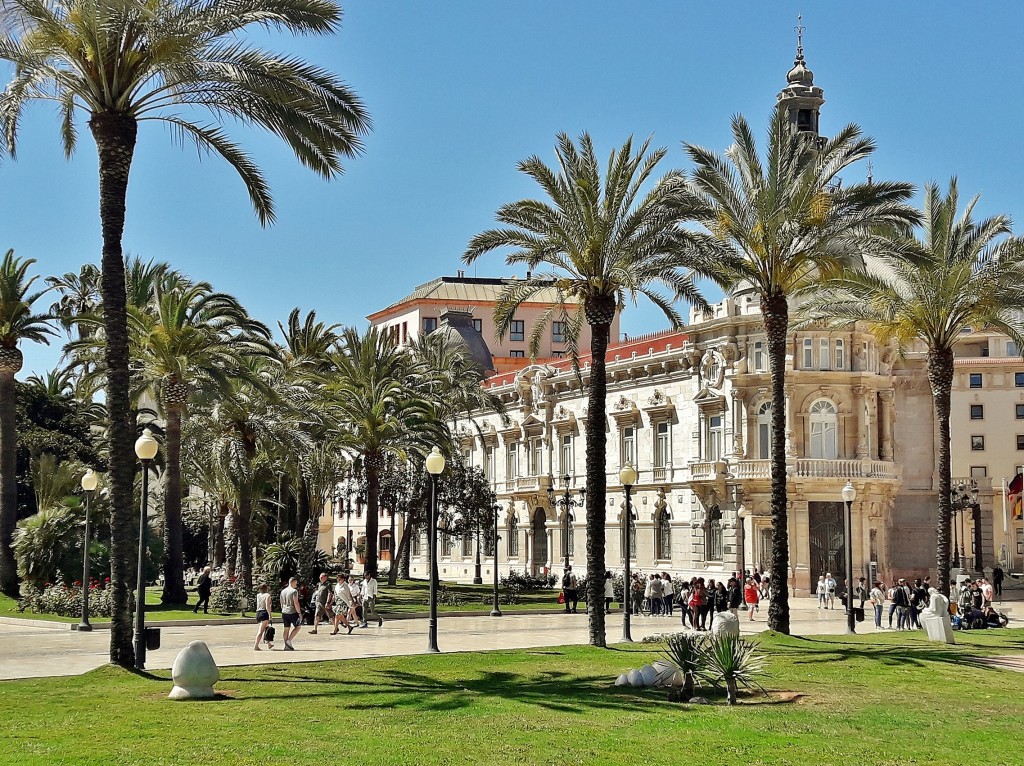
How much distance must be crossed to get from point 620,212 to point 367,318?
8498cm

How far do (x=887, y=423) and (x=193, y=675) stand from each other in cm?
4287

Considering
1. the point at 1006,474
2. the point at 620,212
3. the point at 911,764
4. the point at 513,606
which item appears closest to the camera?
the point at 911,764

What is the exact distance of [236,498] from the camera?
1658 inches

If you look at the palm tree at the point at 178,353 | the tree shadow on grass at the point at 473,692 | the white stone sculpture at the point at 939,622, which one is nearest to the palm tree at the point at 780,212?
the white stone sculpture at the point at 939,622

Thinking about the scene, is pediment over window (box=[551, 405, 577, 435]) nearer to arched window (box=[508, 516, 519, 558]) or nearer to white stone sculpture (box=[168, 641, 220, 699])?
arched window (box=[508, 516, 519, 558])

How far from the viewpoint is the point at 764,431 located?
5234cm

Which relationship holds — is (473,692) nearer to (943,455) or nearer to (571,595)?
(943,455)

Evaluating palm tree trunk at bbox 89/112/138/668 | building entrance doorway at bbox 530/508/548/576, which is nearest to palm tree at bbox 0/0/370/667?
palm tree trunk at bbox 89/112/138/668

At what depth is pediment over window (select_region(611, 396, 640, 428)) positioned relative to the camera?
2290 inches

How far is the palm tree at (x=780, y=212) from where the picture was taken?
2720 centimetres

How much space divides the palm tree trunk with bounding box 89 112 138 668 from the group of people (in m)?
5.24

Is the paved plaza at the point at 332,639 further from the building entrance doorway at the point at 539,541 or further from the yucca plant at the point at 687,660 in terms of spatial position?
the building entrance doorway at the point at 539,541

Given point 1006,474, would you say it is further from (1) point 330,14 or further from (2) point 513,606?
(1) point 330,14

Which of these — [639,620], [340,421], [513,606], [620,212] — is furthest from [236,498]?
[620,212]
